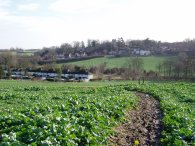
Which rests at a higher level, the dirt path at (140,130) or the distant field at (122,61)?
the distant field at (122,61)

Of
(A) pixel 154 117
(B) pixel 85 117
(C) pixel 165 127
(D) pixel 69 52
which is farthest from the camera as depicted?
(D) pixel 69 52

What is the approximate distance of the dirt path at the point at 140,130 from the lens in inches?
468

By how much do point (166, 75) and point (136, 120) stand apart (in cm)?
7284

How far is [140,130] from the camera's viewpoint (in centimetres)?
1402

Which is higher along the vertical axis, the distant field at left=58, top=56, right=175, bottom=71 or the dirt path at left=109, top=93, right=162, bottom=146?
the distant field at left=58, top=56, right=175, bottom=71

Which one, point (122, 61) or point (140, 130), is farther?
point (122, 61)

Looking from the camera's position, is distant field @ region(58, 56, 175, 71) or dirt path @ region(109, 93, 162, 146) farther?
distant field @ region(58, 56, 175, 71)

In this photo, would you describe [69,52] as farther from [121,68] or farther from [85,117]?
[85,117]

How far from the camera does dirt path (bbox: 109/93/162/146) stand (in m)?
11.9

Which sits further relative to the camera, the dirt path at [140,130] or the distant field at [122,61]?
the distant field at [122,61]

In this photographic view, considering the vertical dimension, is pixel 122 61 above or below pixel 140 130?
above

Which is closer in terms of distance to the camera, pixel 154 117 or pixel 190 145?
pixel 190 145

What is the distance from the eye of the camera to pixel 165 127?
1409 centimetres

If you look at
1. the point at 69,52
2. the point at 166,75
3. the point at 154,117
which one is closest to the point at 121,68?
the point at 166,75
